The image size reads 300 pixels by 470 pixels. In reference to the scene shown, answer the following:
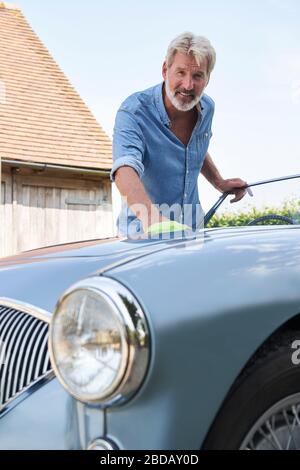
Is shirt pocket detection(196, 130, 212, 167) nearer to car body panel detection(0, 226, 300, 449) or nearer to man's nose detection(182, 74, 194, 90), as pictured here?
man's nose detection(182, 74, 194, 90)

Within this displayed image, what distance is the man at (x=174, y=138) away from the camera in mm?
3285

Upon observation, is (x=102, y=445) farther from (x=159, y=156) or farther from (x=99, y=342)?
(x=159, y=156)

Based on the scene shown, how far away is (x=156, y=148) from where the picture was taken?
3496 mm

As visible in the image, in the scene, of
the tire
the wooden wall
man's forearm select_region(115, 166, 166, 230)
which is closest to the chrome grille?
the tire

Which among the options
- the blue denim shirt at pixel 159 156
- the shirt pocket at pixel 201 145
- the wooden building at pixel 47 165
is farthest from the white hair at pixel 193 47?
the wooden building at pixel 47 165

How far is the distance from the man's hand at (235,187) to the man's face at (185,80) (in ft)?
1.50

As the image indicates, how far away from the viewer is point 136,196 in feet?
9.70

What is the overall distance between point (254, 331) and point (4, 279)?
37.0 inches

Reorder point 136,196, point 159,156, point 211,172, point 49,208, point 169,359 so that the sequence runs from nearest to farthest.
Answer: point 169,359
point 136,196
point 159,156
point 211,172
point 49,208

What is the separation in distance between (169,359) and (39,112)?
12.6m

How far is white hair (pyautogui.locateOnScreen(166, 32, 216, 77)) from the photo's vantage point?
3.26 metres

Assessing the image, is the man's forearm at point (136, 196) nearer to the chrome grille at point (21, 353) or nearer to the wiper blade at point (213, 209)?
the wiper blade at point (213, 209)

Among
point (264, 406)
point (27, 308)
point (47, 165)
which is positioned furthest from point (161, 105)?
point (47, 165)

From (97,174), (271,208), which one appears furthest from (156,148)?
(97,174)
